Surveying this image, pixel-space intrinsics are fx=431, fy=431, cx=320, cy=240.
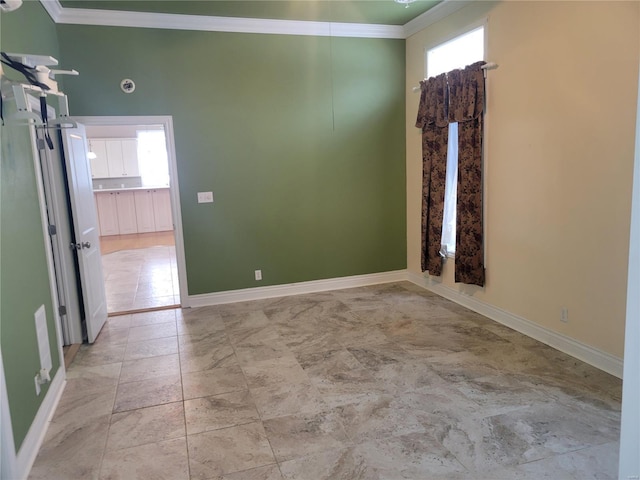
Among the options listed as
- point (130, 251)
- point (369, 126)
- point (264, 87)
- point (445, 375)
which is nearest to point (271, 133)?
point (264, 87)

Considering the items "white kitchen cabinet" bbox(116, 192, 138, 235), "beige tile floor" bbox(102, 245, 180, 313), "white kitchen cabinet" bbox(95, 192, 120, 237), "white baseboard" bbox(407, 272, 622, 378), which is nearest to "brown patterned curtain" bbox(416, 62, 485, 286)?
"white baseboard" bbox(407, 272, 622, 378)

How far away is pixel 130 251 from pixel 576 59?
26.3 ft

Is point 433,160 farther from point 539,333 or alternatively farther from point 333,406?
point 333,406

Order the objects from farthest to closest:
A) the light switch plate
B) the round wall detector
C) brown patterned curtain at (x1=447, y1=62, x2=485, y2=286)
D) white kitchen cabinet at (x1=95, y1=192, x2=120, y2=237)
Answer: white kitchen cabinet at (x1=95, y1=192, x2=120, y2=237)
the light switch plate
the round wall detector
brown patterned curtain at (x1=447, y1=62, x2=485, y2=286)

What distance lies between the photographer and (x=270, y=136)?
4.96 metres

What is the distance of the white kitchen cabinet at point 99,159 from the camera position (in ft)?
35.9

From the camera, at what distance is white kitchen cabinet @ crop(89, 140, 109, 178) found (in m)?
10.9

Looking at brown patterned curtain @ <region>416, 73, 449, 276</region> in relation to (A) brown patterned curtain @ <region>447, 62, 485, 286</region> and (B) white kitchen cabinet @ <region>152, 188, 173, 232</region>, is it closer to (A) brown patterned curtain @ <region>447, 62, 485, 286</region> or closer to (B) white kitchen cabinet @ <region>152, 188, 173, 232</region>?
(A) brown patterned curtain @ <region>447, 62, 485, 286</region>

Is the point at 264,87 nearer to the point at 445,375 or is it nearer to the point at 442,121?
the point at 442,121

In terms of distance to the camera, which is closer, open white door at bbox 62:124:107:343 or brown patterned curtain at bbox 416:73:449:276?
open white door at bbox 62:124:107:343

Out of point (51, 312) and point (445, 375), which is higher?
point (51, 312)

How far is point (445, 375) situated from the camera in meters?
3.12

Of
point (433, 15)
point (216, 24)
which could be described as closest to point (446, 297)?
point (433, 15)

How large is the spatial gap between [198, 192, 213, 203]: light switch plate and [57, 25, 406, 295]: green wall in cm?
7
